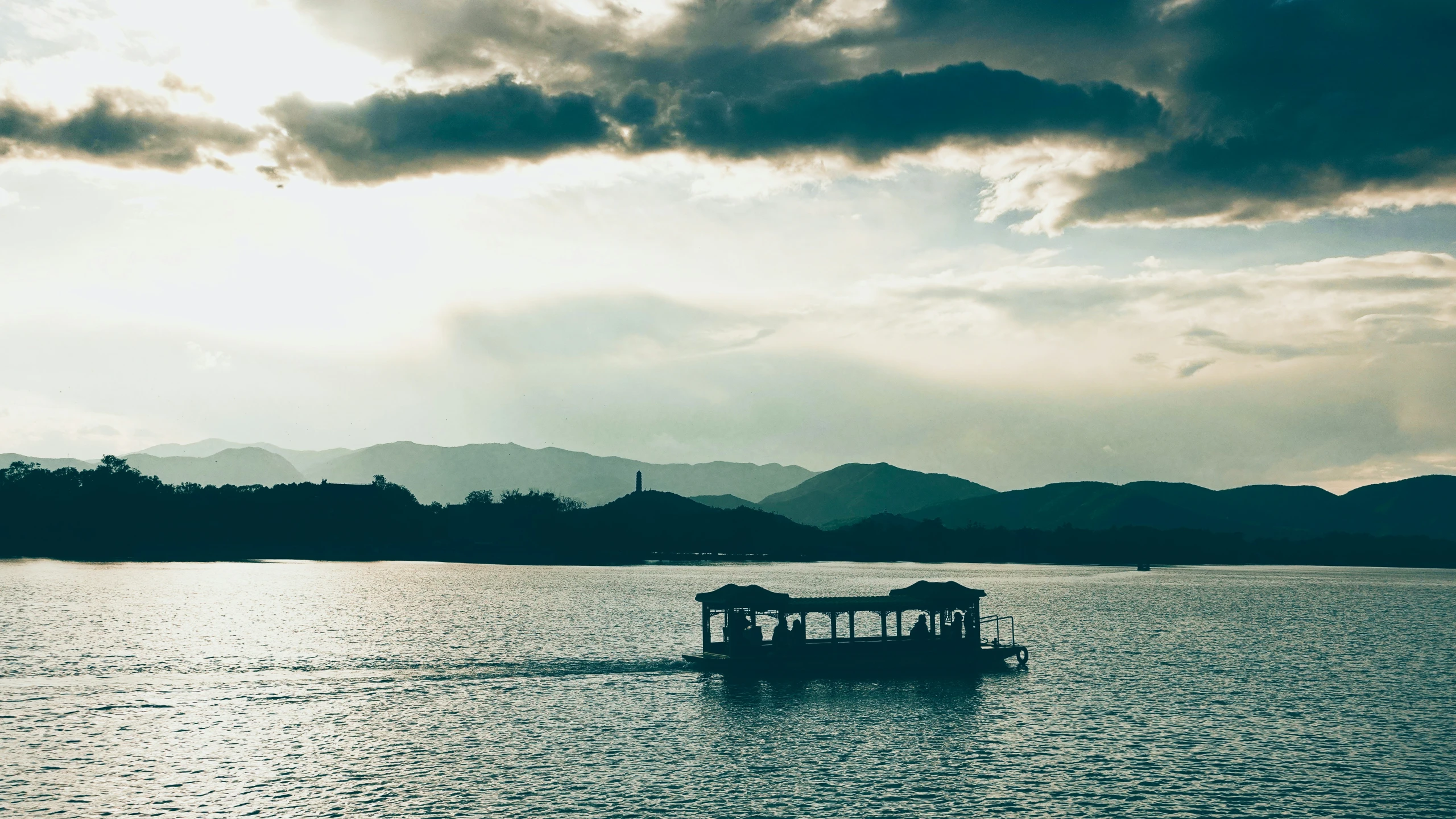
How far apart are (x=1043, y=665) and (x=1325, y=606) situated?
353ft

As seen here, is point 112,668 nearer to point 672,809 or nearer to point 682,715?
point 682,715

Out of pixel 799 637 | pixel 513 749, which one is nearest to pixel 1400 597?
pixel 799 637

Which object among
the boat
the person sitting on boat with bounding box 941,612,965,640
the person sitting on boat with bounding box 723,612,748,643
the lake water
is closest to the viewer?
the lake water

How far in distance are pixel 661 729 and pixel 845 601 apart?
2167cm

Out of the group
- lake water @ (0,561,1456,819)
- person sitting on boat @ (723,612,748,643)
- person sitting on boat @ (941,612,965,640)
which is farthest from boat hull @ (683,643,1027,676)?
lake water @ (0,561,1456,819)

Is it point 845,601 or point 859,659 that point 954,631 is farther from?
point 845,601

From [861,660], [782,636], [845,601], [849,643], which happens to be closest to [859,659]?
[861,660]

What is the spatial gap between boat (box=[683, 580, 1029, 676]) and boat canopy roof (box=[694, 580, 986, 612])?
58mm

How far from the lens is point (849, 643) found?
73.3 metres

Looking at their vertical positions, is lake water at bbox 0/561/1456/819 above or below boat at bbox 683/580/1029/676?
below

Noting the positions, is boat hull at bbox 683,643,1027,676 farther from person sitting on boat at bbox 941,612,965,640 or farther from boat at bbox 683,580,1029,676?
person sitting on boat at bbox 941,612,965,640

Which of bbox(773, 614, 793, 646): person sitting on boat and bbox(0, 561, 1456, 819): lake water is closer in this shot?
bbox(0, 561, 1456, 819): lake water

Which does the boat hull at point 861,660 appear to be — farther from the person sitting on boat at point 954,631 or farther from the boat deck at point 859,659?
the person sitting on boat at point 954,631

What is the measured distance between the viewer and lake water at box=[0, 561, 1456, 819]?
138ft
